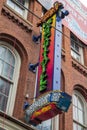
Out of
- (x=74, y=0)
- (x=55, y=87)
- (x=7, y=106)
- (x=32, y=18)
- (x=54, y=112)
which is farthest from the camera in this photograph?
(x=74, y=0)

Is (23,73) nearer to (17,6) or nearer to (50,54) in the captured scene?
(50,54)

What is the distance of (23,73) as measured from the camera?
474 inches

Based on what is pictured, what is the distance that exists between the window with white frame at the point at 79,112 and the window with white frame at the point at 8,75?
11.7ft

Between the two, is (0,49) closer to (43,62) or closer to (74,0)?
(43,62)

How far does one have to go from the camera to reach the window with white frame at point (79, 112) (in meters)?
13.8

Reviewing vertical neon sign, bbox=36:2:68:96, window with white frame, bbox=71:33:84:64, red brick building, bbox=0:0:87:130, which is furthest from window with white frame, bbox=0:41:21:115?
window with white frame, bbox=71:33:84:64

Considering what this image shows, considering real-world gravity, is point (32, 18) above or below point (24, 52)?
above

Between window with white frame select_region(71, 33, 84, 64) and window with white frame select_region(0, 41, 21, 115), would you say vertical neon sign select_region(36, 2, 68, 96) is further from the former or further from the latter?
window with white frame select_region(71, 33, 84, 64)

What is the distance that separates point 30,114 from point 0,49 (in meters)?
3.38

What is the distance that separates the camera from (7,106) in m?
10.9

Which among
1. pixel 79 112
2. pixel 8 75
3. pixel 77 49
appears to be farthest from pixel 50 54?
pixel 77 49

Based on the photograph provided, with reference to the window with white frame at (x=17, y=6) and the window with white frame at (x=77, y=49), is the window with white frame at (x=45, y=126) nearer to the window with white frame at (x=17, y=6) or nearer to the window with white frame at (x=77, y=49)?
the window with white frame at (x=17, y=6)

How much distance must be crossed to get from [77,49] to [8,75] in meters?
6.74

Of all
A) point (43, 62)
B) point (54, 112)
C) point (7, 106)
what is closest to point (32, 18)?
point (43, 62)
